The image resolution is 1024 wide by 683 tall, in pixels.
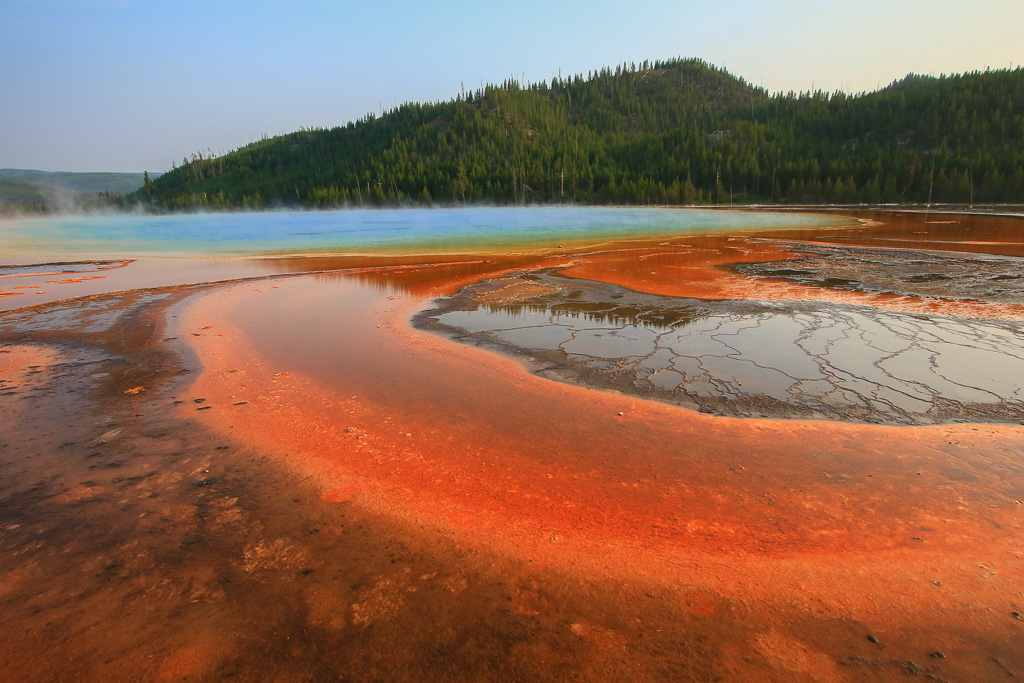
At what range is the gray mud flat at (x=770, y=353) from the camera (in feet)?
17.9

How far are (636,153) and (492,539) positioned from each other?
110 metres

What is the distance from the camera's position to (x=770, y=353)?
7219mm

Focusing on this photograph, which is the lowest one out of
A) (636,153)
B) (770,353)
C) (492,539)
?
(492,539)

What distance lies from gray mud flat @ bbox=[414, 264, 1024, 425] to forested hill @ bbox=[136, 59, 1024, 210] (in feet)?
257

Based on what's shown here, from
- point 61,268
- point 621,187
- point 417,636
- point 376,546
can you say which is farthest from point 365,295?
point 621,187

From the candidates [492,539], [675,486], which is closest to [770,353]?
[675,486]

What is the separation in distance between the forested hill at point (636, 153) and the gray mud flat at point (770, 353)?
78.5 m

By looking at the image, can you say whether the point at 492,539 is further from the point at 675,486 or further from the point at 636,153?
the point at 636,153

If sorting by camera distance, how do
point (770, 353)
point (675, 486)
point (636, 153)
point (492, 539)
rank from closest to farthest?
1. point (492, 539)
2. point (675, 486)
3. point (770, 353)
4. point (636, 153)

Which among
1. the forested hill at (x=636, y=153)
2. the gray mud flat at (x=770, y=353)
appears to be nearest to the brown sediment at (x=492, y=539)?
the gray mud flat at (x=770, y=353)

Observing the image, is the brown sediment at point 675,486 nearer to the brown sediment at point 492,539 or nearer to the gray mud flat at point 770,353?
the brown sediment at point 492,539

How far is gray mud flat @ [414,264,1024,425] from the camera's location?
5.45 meters

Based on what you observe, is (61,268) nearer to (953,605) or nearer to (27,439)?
(27,439)

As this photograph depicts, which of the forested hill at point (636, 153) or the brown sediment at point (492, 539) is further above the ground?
the forested hill at point (636, 153)
